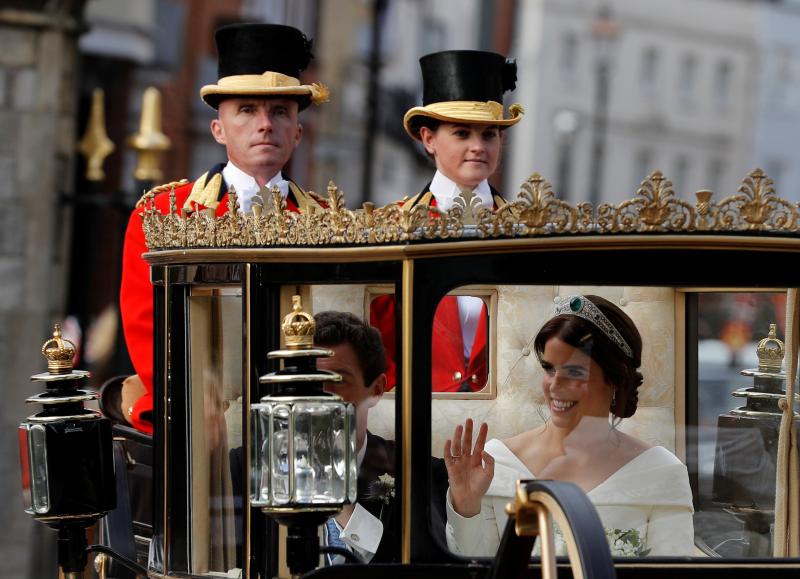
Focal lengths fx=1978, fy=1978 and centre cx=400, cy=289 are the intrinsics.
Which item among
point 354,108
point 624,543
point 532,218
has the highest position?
point 354,108

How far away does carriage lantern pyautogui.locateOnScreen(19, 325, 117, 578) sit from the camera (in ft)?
19.0

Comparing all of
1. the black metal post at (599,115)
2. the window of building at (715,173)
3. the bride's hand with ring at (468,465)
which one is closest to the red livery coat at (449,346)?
the bride's hand with ring at (468,465)

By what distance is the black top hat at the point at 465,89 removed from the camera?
22.0ft

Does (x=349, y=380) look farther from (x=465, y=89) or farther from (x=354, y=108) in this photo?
(x=354, y=108)

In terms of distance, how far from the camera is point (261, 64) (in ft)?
21.6

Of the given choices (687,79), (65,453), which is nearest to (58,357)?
(65,453)

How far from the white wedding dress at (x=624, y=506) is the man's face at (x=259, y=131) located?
5.89 feet

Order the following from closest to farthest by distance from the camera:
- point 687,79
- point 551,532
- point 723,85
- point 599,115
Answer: point 551,532, point 599,115, point 687,79, point 723,85

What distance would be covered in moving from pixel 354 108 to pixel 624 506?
88.2ft

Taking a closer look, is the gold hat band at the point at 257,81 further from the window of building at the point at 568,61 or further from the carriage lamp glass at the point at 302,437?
the window of building at the point at 568,61

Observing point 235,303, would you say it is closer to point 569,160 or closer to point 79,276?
point 79,276

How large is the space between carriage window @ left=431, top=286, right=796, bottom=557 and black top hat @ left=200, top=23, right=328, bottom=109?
1698 mm

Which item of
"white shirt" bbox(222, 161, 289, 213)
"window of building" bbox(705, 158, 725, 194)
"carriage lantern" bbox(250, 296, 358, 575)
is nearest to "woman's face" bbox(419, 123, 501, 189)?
"white shirt" bbox(222, 161, 289, 213)

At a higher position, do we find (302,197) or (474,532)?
(302,197)
